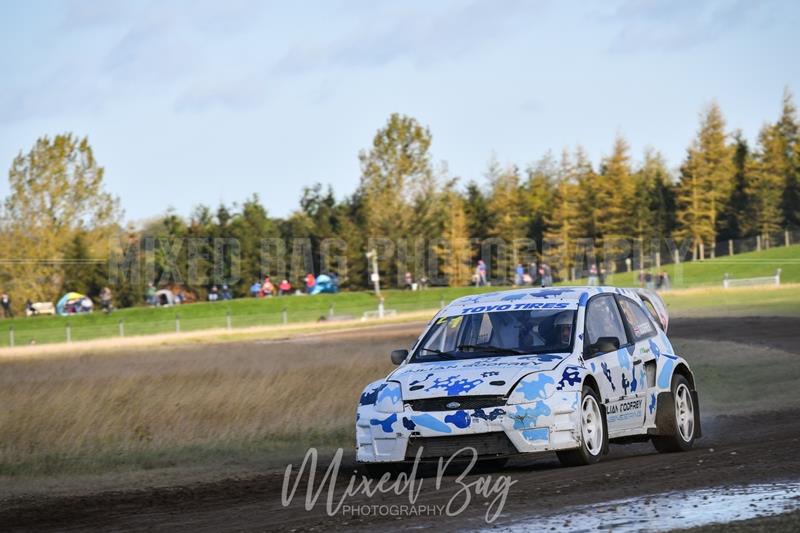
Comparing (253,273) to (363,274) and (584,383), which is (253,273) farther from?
(584,383)

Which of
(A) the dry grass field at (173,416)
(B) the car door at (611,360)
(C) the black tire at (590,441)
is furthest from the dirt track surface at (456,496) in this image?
(A) the dry grass field at (173,416)

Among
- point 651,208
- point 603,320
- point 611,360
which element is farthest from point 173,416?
point 651,208

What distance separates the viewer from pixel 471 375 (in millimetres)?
10453

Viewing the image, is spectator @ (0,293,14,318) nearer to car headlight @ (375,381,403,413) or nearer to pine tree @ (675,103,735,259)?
pine tree @ (675,103,735,259)

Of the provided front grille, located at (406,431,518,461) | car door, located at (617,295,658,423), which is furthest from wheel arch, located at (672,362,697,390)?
front grille, located at (406,431,518,461)

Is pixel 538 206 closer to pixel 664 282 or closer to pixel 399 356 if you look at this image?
pixel 664 282

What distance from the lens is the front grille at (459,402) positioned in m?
10.2

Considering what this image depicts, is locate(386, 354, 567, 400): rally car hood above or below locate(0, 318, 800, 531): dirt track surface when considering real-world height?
above

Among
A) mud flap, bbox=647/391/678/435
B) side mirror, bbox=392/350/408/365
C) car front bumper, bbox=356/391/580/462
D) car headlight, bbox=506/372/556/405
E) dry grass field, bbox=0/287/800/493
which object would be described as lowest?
dry grass field, bbox=0/287/800/493

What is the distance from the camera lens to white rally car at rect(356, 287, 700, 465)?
1021 cm

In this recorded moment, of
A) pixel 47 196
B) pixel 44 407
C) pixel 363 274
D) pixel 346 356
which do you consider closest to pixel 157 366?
pixel 346 356

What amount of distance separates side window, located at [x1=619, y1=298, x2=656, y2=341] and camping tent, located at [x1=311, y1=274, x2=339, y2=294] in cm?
7569

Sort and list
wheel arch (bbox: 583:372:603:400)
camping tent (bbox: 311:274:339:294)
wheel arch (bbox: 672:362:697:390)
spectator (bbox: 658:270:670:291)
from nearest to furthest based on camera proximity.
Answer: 1. wheel arch (bbox: 583:372:603:400)
2. wheel arch (bbox: 672:362:697:390)
3. spectator (bbox: 658:270:670:291)
4. camping tent (bbox: 311:274:339:294)

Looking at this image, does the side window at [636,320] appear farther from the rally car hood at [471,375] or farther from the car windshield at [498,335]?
the rally car hood at [471,375]
